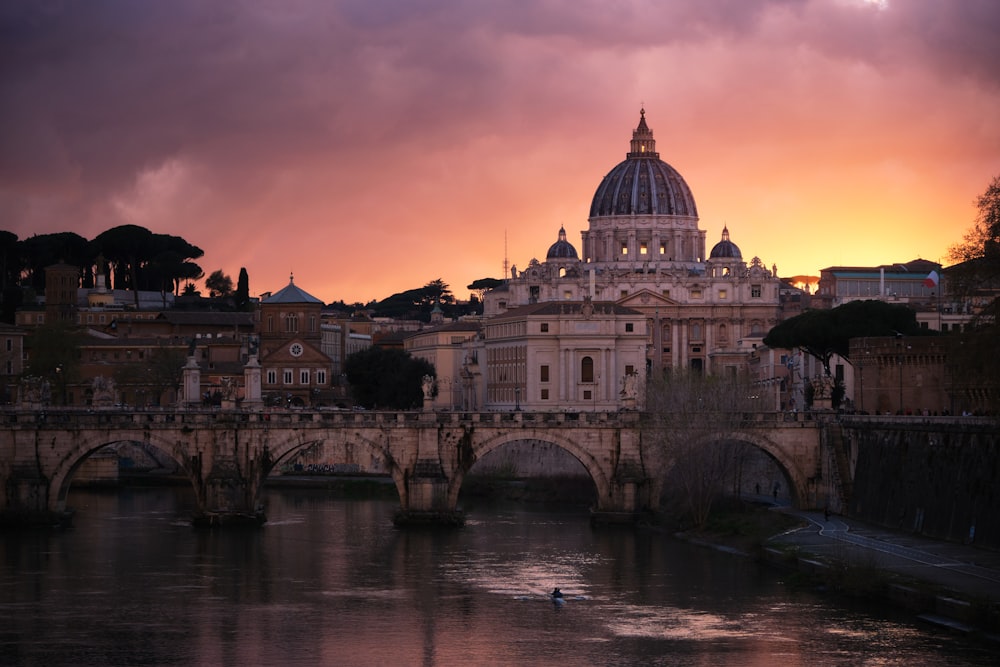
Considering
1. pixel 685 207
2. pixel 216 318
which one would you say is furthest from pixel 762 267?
pixel 216 318

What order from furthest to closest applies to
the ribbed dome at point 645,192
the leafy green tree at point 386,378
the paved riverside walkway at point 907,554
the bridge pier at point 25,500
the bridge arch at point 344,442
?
the ribbed dome at point 645,192
the leafy green tree at point 386,378
the bridge arch at point 344,442
the bridge pier at point 25,500
the paved riverside walkway at point 907,554

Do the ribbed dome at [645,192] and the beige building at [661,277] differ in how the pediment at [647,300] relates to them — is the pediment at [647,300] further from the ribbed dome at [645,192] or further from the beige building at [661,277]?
the ribbed dome at [645,192]

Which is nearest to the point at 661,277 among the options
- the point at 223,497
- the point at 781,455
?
the point at 781,455

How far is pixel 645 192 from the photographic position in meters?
194

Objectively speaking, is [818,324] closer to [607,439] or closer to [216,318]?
[607,439]

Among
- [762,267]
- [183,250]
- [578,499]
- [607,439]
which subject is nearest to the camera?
[607,439]

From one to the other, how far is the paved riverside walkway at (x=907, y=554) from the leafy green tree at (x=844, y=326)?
3063 cm

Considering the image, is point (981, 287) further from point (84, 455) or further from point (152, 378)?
point (152, 378)

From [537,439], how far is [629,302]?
9793 centimetres

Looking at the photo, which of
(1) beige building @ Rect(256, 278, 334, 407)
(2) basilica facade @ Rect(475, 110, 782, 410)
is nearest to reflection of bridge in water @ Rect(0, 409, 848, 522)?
(2) basilica facade @ Rect(475, 110, 782, 410)

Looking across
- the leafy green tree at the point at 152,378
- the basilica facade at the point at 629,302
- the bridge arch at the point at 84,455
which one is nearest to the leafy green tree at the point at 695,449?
the bridge arch at the point at 84,455

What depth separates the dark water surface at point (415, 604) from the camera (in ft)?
158

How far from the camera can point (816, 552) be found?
6000 centimetres

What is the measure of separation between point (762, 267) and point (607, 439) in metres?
103
